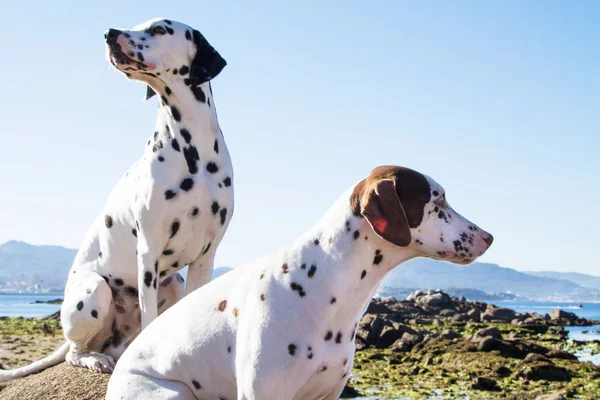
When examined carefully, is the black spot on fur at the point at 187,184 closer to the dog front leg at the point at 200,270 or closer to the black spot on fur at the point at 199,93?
the dog front leg at the point at 200,270

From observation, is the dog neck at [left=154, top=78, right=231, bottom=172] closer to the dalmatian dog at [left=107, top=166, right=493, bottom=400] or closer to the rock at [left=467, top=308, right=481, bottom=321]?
the dalmatian dog at [left=107, top=166, right=493, bottom=400]

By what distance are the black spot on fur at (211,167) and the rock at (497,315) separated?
36.0m

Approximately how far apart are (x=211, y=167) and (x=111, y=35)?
4.37 feet

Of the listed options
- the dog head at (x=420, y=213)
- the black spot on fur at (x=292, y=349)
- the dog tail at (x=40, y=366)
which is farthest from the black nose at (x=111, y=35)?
the black spot on fur at (x=292, y=349)

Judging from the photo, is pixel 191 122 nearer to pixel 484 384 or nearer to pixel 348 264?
pixel 348 264

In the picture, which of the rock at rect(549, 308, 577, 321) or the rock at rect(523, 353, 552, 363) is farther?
the rock at rect(549, 308, 577, 321)

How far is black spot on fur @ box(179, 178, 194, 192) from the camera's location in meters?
6.20

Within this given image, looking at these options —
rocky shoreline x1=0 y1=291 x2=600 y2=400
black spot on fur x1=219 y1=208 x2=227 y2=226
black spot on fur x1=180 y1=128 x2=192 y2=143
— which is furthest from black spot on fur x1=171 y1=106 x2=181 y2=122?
rocky shoreline x1=0 y1=291 x2=600 y2=400

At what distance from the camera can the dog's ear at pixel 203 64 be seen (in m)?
6.41

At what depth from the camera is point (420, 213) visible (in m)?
4.28

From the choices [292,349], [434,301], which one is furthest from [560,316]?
[292,349]

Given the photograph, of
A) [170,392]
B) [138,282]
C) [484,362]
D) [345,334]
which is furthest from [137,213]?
[484,362]

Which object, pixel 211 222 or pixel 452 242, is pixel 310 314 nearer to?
pixel 452 242

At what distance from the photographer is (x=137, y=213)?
6254 mm
